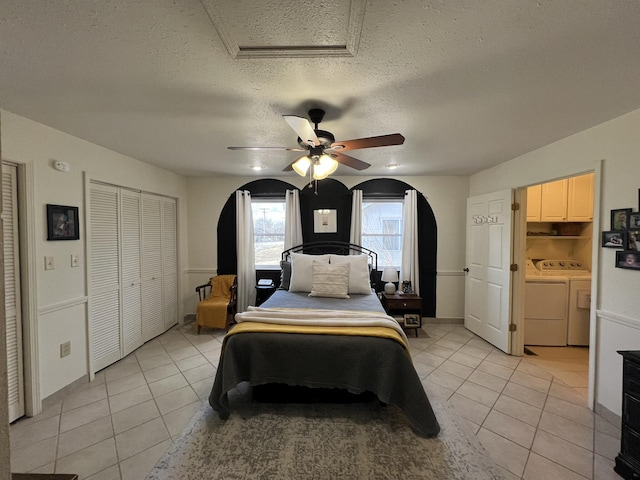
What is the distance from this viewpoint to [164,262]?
412 centimetres

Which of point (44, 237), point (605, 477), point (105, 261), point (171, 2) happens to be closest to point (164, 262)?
point (105, 261)

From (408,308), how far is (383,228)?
129 centimetres

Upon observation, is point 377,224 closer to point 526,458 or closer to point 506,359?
point 506,359

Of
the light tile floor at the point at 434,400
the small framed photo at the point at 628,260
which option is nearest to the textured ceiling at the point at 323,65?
the small framed photo at the point at 628,260

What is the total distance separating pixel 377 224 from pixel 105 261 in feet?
11.7

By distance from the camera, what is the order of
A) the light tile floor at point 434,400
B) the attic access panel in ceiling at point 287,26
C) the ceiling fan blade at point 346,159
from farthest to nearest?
the ceiling fan blade at point 346,159
the light tile floor at point 434,400
the attic access panel in ceiling at point 287,26

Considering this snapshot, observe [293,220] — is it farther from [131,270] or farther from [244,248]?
[131,270]

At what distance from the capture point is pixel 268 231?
4629mm

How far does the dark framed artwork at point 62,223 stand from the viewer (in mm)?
2453

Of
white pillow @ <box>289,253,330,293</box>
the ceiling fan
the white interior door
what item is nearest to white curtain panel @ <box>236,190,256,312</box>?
white pillow @ <box>289,253,330,293</box>

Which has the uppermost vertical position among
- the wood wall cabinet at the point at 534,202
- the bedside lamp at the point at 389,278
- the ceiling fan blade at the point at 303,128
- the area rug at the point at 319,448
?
the ceiling fan blade at the point at 303,128

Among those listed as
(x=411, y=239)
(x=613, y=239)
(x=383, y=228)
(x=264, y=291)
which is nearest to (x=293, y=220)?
(x=264, y=291)

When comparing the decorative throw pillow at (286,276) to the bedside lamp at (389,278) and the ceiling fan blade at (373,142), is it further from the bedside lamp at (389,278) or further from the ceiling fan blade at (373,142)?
the ceiling fan blade at (373,142)

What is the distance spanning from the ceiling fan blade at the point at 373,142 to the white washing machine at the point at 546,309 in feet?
9.57
